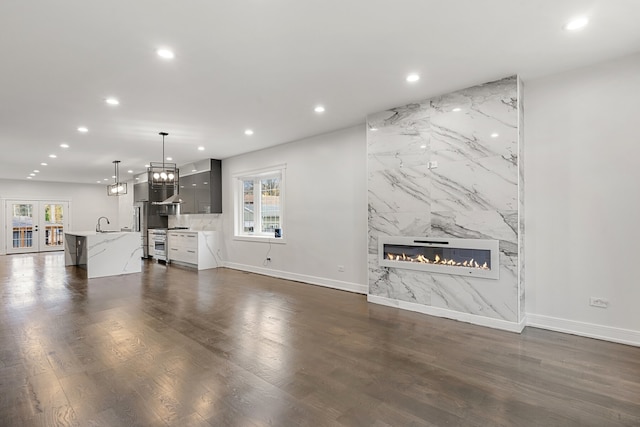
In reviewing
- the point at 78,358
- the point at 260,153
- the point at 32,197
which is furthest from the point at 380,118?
the point at 32,197

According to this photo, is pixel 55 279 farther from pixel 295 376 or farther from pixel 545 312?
pixel 545 312

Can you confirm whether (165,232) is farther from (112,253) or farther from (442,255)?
(442,255)

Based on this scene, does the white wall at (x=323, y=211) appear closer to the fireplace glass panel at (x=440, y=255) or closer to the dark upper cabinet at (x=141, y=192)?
the fireplace glass panel at (x=440, y=255)

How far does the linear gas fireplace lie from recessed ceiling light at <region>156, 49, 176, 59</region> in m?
3.28

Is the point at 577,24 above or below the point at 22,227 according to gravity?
above

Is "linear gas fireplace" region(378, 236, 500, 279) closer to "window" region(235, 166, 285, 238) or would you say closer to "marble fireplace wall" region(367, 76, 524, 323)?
"marble fireplace wall" region(367, 76, 524, 323)

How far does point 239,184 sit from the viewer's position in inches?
311

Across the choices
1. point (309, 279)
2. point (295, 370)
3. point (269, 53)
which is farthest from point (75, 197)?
point (295, 370)

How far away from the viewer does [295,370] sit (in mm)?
2666

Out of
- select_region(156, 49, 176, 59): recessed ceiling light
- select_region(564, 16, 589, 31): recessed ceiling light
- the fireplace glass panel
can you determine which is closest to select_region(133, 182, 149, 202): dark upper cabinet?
select_region(156, 49, 176, 59): recessed ceiling light

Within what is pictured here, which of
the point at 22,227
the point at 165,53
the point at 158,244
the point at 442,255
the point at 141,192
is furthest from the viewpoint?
the point at 22,227

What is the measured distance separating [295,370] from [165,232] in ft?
24.8

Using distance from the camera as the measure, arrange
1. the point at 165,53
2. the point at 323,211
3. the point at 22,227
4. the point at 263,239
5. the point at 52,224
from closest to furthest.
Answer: the point at 165,53 → the point at 323,211 → the point at 263,239 → the point at 22,227 → the point at 52,224

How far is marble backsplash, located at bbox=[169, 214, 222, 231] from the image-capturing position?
844 centimetres
